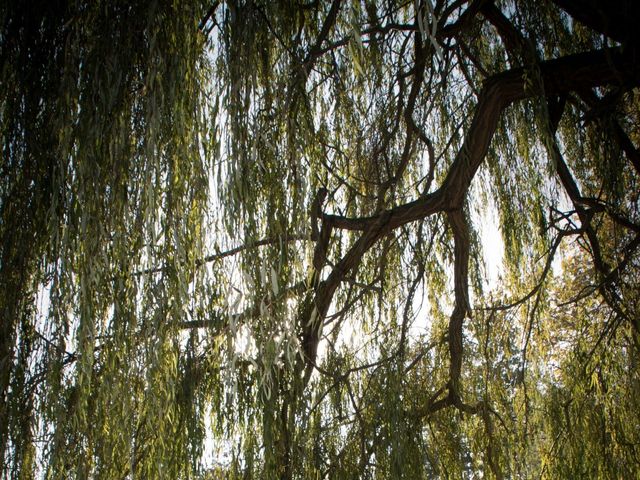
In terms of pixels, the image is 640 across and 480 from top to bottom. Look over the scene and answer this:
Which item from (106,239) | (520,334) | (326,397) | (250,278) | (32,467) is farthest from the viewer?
(520,334)

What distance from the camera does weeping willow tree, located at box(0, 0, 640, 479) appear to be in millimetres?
1649

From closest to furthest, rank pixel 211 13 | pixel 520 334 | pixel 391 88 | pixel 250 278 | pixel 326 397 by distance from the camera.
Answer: pixel 250 278 → pixel 211 13 → pixel 326 397 → pixel 391 88 → pixel 520 334

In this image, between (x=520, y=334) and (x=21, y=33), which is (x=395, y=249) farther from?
(x=21, y=33)

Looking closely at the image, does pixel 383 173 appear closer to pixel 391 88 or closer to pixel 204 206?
pixel 391 88

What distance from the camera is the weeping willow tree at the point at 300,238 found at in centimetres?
165

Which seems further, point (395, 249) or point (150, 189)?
point (395, 249)

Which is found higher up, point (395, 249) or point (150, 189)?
point (395, 249)

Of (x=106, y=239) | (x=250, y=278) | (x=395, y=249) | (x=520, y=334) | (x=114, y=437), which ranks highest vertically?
(x=395, y=249)

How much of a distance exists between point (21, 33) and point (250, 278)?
81 centimetres

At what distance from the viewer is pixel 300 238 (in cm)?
173

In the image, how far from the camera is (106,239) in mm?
1635

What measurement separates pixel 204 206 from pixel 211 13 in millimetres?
548

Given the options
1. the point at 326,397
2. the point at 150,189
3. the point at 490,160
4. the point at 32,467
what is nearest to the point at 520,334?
the point at 490,160


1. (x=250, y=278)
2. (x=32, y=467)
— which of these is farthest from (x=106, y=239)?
(x=32, y=467)
